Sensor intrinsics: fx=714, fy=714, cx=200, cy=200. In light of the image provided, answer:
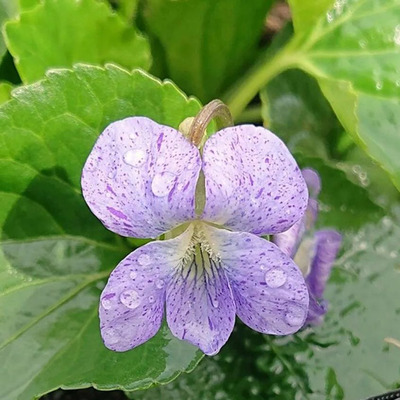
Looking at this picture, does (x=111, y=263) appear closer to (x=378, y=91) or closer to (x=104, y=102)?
(x=104, y=102)

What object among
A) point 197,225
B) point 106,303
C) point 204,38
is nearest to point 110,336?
point 106,303

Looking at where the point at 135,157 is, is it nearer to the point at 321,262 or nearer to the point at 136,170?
the point at 136,170

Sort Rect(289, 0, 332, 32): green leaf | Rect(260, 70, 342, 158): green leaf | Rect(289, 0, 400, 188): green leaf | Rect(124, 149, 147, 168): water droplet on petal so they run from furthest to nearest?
Rect(260, 70, 342, 158): green leaf
Rect(289, 0, 332, 32): green leaf
Rect(289, 0, 400, 188): green leaf
Rect(124, 149, 147, 168): water droplet on petal

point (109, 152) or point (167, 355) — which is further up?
point (109, 152)

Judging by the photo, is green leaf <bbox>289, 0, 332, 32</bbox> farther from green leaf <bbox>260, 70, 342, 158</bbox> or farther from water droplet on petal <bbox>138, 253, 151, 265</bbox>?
water droplet on petal <bbox>138, 253, 151, 265</bbox>

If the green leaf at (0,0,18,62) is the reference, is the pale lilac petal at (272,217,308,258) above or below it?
above

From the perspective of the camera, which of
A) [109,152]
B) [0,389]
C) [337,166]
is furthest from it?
[337,166]

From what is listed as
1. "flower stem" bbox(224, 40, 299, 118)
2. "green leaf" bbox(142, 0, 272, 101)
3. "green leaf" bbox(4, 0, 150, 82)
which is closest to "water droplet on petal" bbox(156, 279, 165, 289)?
"green leaf" bbox(4, 0, 150, 82)

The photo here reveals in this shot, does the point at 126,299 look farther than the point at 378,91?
No

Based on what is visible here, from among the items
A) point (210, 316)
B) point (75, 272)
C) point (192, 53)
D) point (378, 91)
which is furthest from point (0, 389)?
point (192, 53)

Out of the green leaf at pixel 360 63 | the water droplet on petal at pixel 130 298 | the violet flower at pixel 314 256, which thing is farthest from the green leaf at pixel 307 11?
the water droplet on petal at pixel 130 298
